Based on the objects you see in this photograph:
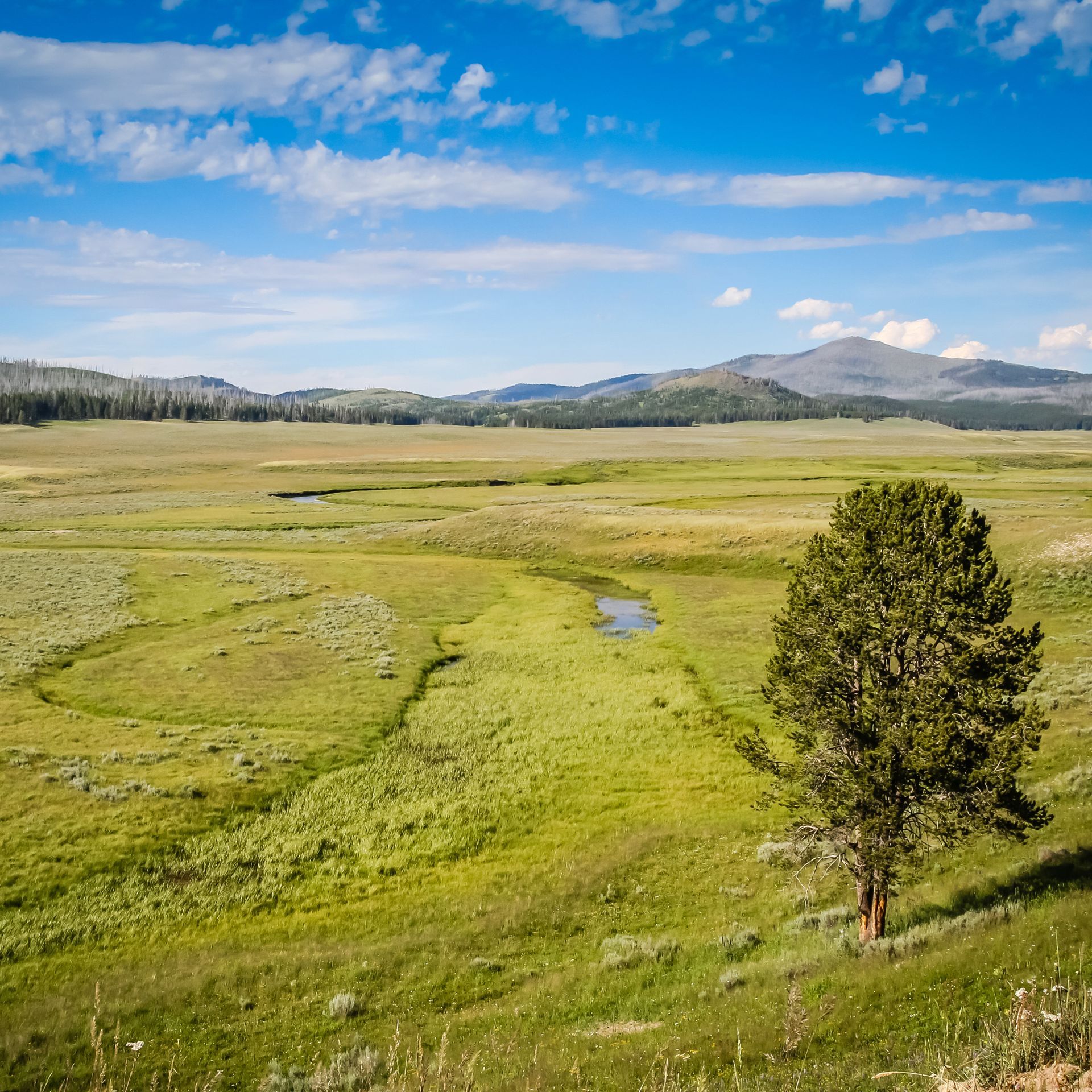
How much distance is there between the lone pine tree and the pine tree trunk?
0.03m

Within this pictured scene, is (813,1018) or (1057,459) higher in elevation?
(1057,459)

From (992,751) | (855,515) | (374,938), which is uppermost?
(855,515)

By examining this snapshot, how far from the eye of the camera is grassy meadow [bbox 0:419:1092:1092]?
1468 cm

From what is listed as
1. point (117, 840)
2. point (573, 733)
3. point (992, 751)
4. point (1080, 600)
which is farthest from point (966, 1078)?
point (1080, 600)

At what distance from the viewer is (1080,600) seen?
52938mm

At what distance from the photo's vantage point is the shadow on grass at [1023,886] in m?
18.0

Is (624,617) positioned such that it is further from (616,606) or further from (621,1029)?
(621,1029)

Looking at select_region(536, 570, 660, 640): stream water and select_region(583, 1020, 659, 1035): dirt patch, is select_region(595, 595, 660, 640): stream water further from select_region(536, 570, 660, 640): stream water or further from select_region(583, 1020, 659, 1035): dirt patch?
select_region(583, 1020, 659, 1035): dirt patch

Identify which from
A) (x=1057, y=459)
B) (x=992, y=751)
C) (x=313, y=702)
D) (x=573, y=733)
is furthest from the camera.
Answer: (x=1057, y=459)

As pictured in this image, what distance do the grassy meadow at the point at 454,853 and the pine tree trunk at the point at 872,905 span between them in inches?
24.1

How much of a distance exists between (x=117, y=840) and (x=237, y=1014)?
30.6 ft

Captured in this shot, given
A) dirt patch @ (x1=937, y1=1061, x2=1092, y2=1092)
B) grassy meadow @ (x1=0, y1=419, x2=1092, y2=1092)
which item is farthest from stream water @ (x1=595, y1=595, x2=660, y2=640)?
dirt patch @ (x1=937, y1=1061, x2=1092, y2=1092)

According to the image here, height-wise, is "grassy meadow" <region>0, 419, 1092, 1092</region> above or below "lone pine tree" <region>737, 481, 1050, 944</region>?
below

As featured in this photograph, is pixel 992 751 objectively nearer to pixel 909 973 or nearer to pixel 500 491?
pixel 909 973
